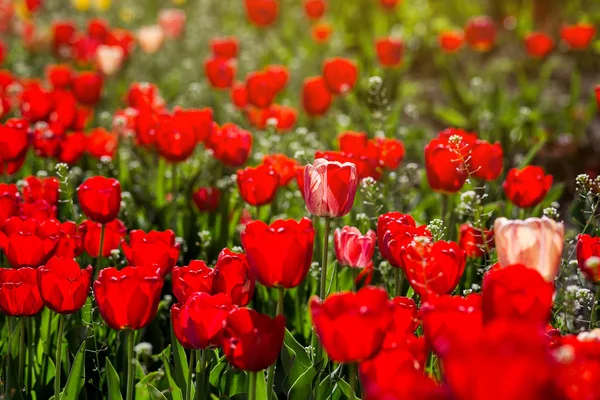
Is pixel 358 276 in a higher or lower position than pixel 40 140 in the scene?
lower

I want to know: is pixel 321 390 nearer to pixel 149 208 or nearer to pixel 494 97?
pixel 149 208

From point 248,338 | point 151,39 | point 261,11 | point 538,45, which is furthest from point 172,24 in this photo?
point 248,338

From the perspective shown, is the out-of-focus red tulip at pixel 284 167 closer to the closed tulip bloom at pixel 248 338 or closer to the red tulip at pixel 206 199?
the red tulip at pixel 206 199

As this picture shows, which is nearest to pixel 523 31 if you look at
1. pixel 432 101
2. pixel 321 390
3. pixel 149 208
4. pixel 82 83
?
pixel 432 101

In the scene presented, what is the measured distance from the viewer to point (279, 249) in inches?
70.8

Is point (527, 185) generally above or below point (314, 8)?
below

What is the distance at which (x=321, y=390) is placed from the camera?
202cm

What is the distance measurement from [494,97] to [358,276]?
9.32 ft

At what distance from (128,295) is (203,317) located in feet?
0.56

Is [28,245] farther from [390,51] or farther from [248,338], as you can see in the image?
[390,51]

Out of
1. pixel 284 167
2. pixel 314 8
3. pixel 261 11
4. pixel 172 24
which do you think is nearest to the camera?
pixel 284 167

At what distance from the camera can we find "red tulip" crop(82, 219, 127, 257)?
2559 mm

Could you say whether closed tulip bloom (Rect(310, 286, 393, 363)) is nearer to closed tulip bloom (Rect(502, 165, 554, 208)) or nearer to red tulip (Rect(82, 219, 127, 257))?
red tulip (Rect(82, 219, 127, 257))

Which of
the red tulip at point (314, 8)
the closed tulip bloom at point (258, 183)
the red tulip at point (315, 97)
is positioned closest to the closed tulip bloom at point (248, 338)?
the closed tulip bloom at point (258, 183)
